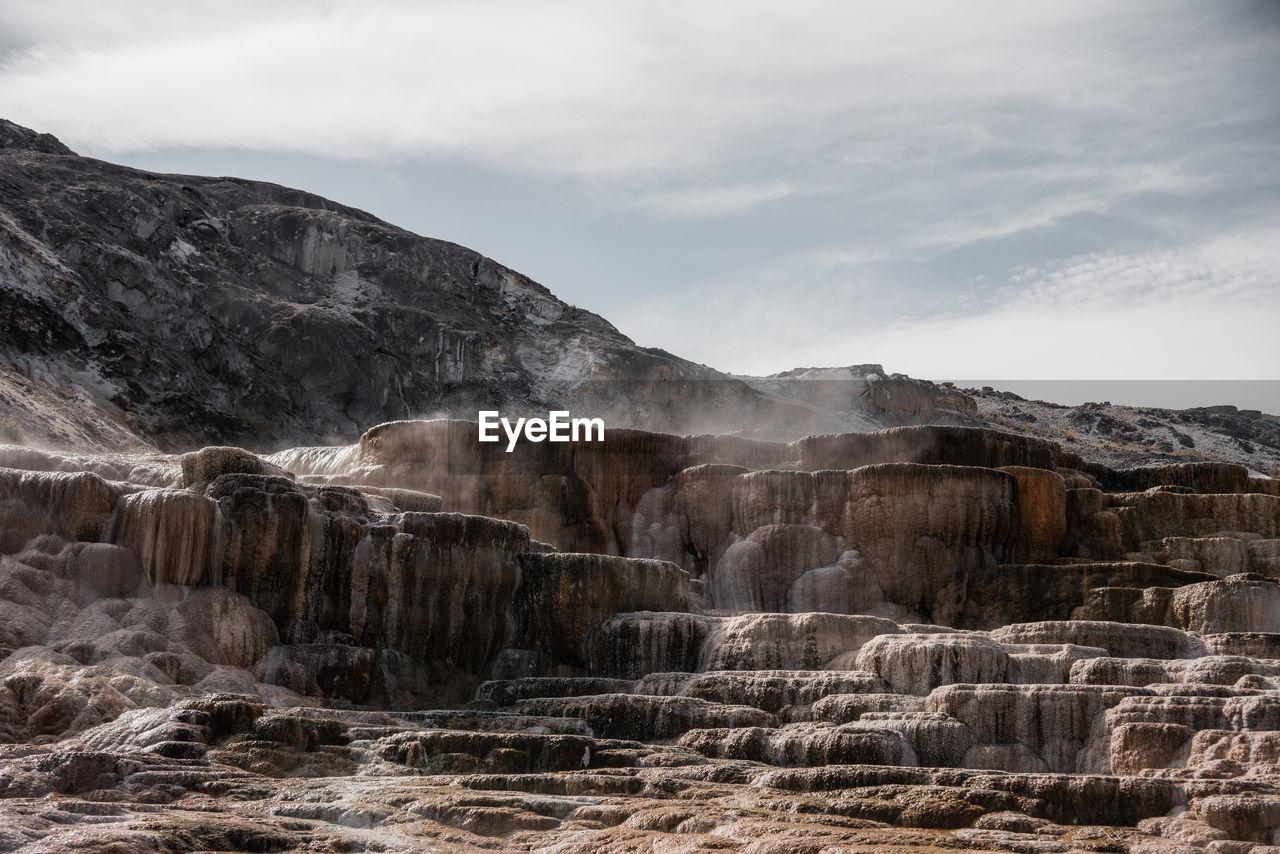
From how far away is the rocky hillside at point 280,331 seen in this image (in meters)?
53.2

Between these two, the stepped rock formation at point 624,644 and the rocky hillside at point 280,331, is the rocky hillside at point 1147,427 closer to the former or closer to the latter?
the rocky hillside at point 280,331

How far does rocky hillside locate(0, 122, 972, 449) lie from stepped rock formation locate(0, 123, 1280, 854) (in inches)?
141

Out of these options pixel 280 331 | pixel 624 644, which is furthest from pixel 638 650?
pixel 280 331

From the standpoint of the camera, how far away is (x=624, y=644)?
85.5ft

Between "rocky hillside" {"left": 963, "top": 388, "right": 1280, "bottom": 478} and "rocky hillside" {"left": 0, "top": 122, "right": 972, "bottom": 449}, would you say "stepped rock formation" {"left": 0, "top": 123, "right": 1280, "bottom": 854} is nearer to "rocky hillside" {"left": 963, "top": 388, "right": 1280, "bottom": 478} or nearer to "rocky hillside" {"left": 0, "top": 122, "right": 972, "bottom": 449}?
"rocky hillside" {"left": 0, "top": 122, "right": 972, "bottom": 449}

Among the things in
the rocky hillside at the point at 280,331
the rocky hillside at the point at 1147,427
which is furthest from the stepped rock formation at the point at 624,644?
the rocky hillside at the point at 1147,427

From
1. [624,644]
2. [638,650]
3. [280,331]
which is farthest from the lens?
[280,331]

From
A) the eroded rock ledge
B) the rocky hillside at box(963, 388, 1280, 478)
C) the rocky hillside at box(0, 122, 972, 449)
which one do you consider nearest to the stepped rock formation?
the eroded rock ledge

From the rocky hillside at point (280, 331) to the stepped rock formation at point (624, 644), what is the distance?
11.8ft

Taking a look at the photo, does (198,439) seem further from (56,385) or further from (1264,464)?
(1264,464)

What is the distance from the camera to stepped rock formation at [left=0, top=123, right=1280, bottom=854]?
14.8 meters

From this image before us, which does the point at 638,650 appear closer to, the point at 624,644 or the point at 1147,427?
the point at 624,644

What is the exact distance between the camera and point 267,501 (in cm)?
2527

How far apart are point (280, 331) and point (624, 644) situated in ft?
143
